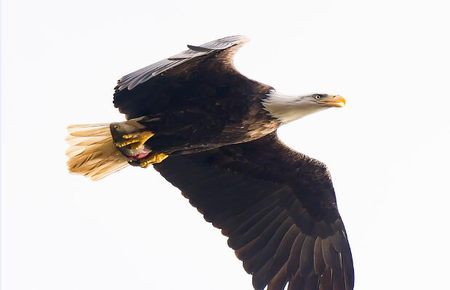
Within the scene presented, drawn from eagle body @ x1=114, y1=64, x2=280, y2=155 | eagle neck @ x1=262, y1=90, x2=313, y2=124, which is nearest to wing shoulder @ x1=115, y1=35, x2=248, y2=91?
eagle body @ x1=114, y1=64, x2=280, y2=155

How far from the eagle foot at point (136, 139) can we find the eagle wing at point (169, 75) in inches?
9.2

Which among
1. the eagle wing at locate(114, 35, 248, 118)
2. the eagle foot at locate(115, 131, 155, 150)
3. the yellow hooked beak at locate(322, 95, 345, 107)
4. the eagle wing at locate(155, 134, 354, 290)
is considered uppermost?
the eagle wing at locate(114, 35, 248, 118)

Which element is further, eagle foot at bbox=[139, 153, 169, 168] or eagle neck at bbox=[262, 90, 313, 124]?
eagle foot at bbox=[139, 153, 169, 168]

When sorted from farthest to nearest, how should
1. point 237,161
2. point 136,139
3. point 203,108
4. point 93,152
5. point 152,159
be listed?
point 237,161 → point 93,152 → point 152,159 → point 136,139 → point 203,108

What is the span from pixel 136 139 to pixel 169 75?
0.85m

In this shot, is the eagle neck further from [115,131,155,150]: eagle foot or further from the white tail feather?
the white tail feather

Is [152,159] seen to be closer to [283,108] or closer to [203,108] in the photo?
[203,108]

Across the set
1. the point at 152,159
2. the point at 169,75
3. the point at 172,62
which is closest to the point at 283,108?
the point at 169,75

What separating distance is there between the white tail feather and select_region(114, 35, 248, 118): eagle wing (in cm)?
58

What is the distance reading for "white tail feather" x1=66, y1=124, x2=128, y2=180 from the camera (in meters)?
11.8

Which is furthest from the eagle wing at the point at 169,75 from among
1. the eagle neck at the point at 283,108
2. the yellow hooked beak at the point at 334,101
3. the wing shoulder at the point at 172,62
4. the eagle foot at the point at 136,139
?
the yellow hooked beak at the point at 334,101

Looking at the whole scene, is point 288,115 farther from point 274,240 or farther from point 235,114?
point 274,240

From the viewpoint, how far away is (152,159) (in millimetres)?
11734

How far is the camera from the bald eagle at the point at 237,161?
440 inches
